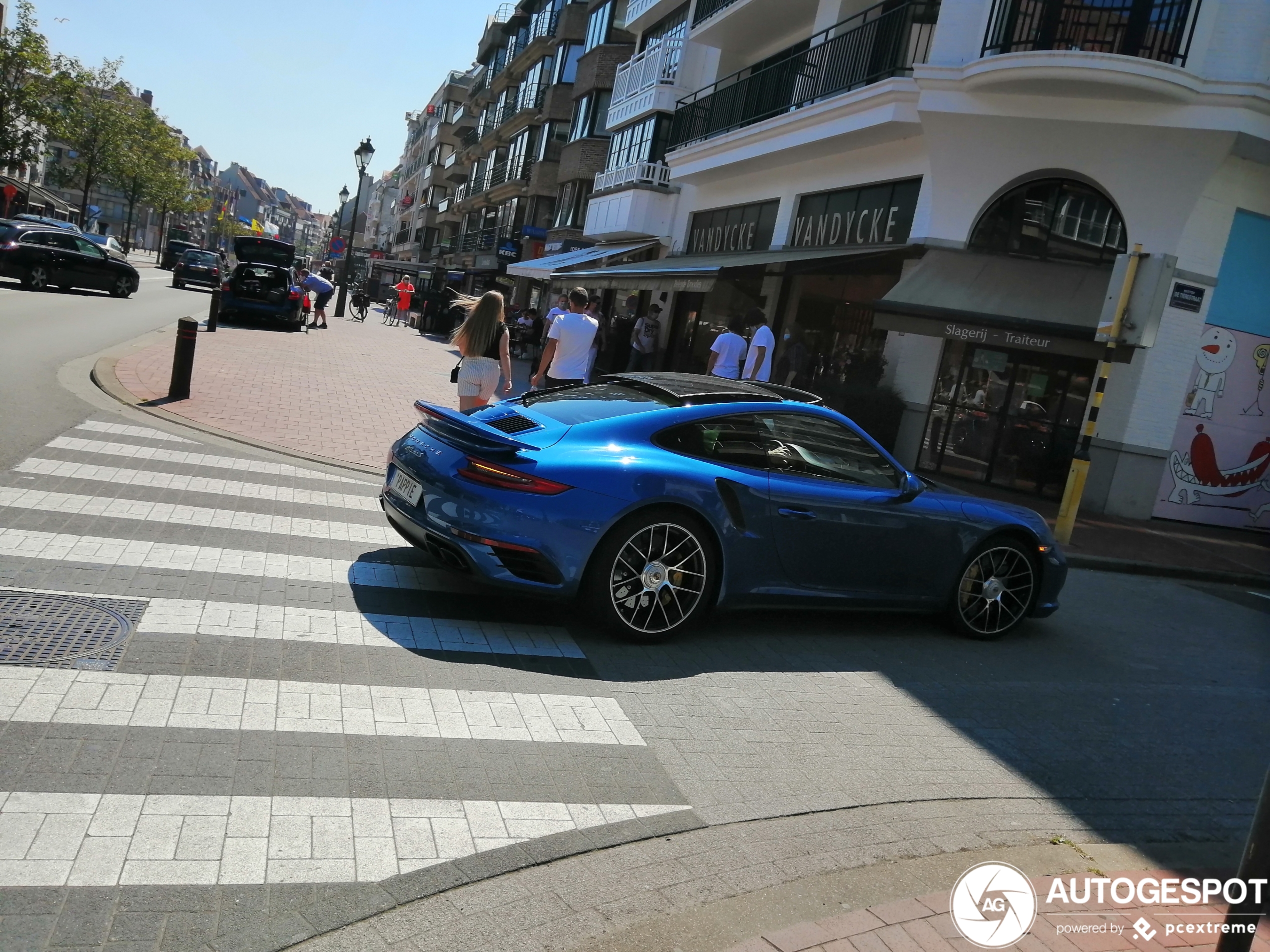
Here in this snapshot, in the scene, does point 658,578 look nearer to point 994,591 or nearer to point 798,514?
point 798,514

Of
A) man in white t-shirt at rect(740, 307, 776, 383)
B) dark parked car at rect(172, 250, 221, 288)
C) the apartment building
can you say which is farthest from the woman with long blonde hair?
dark parked car at rect(172, 250, 221, 288)

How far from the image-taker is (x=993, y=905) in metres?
3.49

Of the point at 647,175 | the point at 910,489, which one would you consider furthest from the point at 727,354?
the point at 647,175

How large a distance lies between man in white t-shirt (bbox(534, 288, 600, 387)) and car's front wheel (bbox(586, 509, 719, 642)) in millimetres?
5143

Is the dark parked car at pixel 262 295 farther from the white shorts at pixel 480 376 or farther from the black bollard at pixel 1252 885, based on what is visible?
the black bollard at pixel 1252 885

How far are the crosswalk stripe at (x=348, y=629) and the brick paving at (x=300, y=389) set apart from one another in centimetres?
465

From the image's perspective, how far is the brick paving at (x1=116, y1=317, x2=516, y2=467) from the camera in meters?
10.9

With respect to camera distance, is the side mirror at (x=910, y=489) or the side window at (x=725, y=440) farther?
the side mirror at (x=910, y=489)

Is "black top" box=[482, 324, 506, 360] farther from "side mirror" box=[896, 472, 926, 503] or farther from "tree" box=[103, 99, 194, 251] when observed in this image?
"tree" box=[103, 99, 194, 251]

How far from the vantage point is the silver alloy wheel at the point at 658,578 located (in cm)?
555

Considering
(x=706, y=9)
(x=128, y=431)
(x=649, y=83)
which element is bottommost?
(x=128, y=431)

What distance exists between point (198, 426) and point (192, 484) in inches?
109

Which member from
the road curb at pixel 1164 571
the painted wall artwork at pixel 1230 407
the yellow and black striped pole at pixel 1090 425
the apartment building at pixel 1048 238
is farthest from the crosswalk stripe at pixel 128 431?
the painted wall artwork at pixel 1230 407

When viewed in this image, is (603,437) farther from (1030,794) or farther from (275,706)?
(1030,794)
